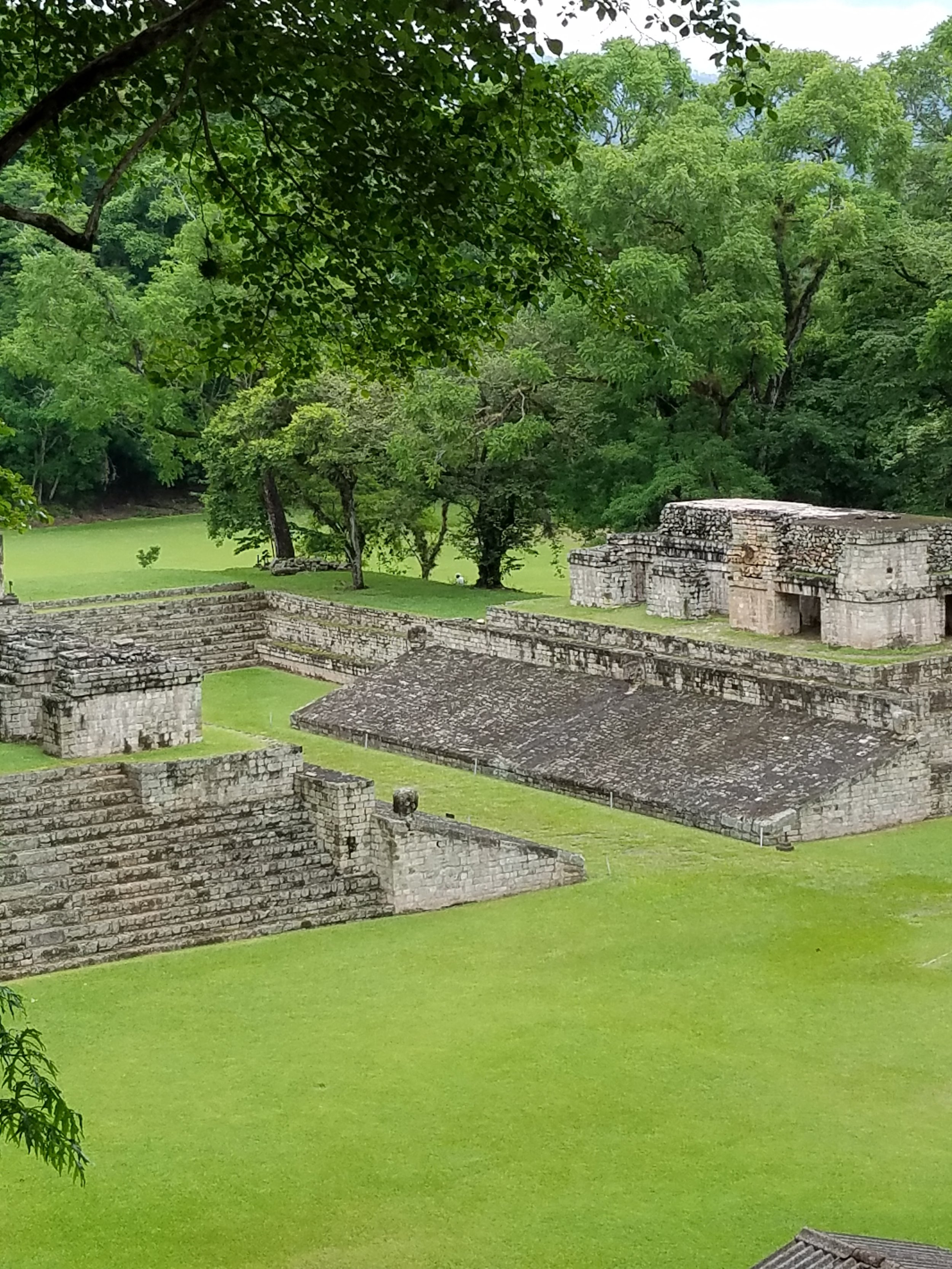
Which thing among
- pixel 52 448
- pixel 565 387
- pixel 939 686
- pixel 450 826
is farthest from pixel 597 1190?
pixel 52 448

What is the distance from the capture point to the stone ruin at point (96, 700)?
54.3ft

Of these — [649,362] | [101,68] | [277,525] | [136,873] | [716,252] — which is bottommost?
[136,873]

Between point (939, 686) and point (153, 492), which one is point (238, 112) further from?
point (153, 492)

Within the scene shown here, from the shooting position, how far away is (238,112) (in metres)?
8.02

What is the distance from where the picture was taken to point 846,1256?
24.5 feet

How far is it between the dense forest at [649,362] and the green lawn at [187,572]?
96 cm

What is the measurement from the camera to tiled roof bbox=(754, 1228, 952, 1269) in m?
7.40

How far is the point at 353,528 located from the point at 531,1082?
18368 mm

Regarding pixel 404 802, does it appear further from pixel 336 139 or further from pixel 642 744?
pixel 336 139

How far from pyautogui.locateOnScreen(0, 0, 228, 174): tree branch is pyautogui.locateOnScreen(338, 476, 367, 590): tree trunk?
70.7 ft

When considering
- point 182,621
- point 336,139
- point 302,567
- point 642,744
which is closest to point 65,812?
point 642,744

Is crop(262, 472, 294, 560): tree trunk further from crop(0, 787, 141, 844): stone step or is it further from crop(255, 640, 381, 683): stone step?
crop(0, 787, 141, 844): stone step

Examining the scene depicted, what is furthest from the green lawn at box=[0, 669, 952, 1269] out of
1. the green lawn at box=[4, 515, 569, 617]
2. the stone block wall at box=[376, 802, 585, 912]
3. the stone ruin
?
the green lawn at box=[4, 515, 569, 617]

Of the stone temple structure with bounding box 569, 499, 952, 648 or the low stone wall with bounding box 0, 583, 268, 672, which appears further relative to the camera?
the low stone wall with bounding box 0, 583, 268, 672
